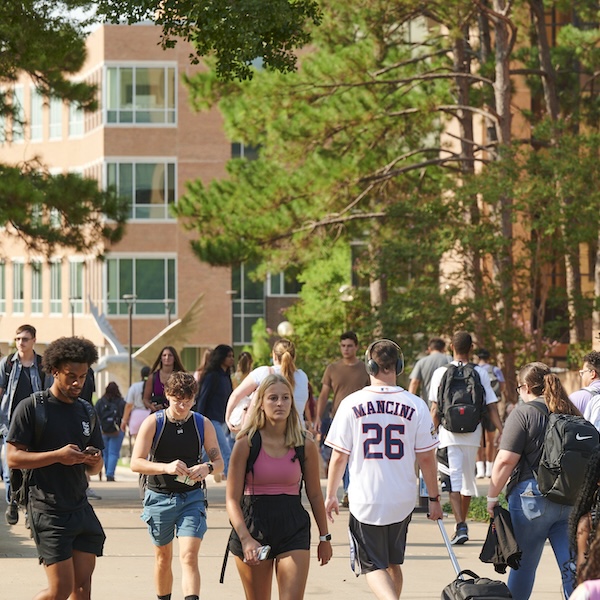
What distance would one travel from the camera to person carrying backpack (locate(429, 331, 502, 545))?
13375mm

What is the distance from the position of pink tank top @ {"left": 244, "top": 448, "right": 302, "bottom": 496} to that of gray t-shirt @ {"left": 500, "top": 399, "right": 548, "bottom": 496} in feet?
5.03

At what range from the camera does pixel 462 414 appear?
43.9 feet

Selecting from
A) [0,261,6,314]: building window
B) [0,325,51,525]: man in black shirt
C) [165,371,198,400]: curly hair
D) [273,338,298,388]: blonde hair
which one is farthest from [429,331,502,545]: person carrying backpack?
[0,261,6,314]: building window

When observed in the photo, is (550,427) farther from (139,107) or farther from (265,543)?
(139,107)

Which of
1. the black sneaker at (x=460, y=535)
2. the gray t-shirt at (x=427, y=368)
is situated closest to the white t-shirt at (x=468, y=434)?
the black sneaker at (x=460, y=535)

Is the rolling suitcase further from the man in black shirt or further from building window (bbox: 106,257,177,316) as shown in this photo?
building window (bbox: 106,257,177,316)

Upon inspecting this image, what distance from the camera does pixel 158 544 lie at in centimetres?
927

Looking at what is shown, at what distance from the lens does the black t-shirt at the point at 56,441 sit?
7.64 meters

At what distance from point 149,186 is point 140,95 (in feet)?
12.7

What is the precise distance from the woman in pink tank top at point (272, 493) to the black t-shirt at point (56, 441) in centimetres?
79

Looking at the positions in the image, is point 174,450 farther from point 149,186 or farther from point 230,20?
→ point 149,186

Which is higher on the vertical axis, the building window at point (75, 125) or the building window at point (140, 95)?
the building window at point (140, 95)

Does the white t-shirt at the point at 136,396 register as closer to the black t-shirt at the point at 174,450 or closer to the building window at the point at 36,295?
the black t-shirt at the point at 174,450

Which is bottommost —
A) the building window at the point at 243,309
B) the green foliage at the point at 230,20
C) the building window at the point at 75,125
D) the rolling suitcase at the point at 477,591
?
the rolling suitcase at the point at 477,591
